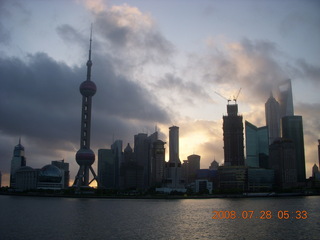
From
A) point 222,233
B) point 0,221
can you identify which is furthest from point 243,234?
point 0,221

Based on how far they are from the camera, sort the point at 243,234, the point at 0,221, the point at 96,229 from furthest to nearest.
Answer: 1. the point at 0,221
2. the point at 96,229
3. the point at 243,234

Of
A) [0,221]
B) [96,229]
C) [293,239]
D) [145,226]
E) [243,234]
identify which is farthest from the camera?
[0,221]

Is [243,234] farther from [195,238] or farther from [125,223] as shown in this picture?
[125,223]

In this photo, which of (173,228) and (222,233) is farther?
(173,228)

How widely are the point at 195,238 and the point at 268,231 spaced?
17.0m

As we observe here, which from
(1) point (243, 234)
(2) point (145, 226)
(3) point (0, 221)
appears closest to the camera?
(1) point (243, 234)

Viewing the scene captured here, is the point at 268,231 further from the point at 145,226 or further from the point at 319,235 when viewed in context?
the point at 145,226

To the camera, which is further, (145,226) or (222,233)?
(145,226)

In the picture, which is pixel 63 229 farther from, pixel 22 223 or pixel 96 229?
pixel 22 223

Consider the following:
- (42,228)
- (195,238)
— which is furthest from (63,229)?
(195,238)

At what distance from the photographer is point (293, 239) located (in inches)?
2803

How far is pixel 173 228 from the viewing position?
89.0m

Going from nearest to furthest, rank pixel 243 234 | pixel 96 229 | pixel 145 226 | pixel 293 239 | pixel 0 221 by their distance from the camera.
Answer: pixel 293 239 < pixel 243 234 < pixel 96 229 < pixel 145 226 < pixel 0 221

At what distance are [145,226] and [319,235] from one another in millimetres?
39141
